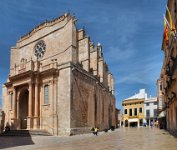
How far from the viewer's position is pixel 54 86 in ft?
101

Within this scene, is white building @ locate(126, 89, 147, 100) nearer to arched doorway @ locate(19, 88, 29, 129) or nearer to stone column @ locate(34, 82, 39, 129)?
arched doorway @ locate(19, 88, 29, 129)

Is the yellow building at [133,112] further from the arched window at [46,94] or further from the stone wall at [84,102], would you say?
the arched window at [46,94]

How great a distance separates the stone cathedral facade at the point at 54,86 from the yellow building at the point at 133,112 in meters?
36.2

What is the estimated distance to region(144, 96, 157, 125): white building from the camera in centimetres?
7350

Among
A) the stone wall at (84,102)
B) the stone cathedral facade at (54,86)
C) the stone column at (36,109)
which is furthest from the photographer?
the stone column at (36,109)

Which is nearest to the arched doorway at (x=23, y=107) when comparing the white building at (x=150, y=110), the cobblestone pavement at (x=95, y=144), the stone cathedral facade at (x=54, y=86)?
the stone cathedral facade at (x=54, y=86)

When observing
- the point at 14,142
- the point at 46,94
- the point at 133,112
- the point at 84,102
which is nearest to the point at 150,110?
the point at 133,112

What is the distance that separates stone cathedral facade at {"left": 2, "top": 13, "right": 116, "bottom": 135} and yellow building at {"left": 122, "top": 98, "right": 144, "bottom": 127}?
1427 inches

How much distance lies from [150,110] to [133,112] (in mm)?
5130

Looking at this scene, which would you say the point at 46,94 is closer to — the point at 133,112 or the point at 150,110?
the point at 150,110

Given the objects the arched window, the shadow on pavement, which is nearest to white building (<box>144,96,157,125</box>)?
the arched window

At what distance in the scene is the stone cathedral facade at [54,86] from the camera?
98.6 feet

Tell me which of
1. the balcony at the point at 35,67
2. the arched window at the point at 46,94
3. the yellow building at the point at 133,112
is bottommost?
the yellow building at the point at 133,112

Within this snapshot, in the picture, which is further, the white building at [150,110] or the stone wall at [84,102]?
the white building at [150,110]
